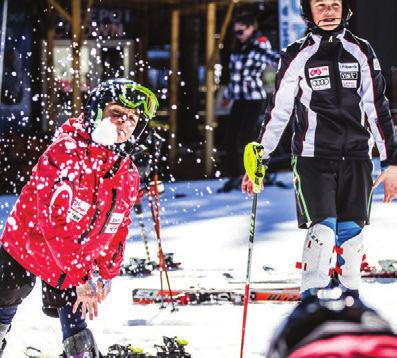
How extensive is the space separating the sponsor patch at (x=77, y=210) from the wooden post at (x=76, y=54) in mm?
8518

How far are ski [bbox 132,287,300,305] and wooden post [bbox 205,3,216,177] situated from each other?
7259 millimetres

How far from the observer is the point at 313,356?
1351mm

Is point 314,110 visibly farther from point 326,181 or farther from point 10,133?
point 10,133

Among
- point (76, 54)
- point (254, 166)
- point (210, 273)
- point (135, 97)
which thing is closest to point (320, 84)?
point (254, 166)

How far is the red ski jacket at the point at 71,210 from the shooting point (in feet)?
11.0

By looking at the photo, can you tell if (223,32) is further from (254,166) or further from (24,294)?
(24,294)

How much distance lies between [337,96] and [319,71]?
0.48ft

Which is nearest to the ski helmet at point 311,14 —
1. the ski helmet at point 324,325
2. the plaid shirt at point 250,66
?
the ski helmet at point 324,325

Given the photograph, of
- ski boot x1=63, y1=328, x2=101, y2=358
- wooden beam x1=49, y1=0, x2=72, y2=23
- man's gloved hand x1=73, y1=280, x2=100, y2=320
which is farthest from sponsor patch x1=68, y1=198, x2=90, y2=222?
wooden beam x1=49, y1=0, x2=72, y2=23

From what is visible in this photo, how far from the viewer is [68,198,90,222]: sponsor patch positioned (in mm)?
3447

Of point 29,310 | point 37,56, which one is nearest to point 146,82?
point 37,56

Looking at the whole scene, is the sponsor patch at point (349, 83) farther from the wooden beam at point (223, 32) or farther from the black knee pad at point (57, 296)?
the wooden beam at point (223, 32)

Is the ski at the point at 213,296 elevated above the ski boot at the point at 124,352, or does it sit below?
below

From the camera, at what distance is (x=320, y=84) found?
4590 millimetres
